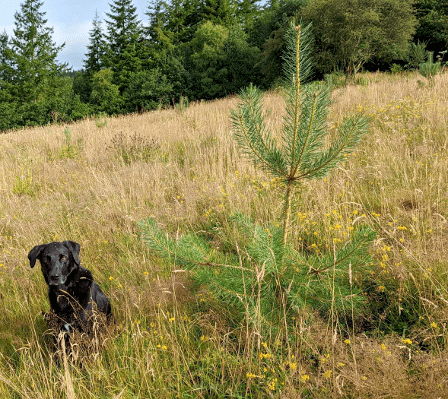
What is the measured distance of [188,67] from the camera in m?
25.9

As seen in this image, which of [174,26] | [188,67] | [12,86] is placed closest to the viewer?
[188,67]

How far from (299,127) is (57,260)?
1.73 meters

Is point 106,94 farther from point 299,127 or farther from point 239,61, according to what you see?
point 299,127

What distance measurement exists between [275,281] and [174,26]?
37775 mm

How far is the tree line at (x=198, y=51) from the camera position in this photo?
14227 millimetres

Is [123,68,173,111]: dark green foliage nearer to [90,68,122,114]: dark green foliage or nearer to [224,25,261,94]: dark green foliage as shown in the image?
[90,68,122,114]: dark green foliage

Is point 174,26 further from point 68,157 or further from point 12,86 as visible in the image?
point 68,157

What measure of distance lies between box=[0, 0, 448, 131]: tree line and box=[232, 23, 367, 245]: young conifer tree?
10.8 meters

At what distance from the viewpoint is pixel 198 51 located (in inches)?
1053

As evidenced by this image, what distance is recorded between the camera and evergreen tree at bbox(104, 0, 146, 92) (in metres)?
28.9

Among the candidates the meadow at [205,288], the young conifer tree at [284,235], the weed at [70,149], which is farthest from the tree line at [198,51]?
the young conifer tree at [284,235]

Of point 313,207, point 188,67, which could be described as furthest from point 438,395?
point 188,67

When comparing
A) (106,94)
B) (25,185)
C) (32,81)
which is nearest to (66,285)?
(25,185)

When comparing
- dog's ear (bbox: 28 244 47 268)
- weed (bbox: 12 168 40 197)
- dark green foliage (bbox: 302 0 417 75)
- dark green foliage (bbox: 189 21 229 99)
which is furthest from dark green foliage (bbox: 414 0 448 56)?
dog's ear (bbox: 28 244 47 268)
